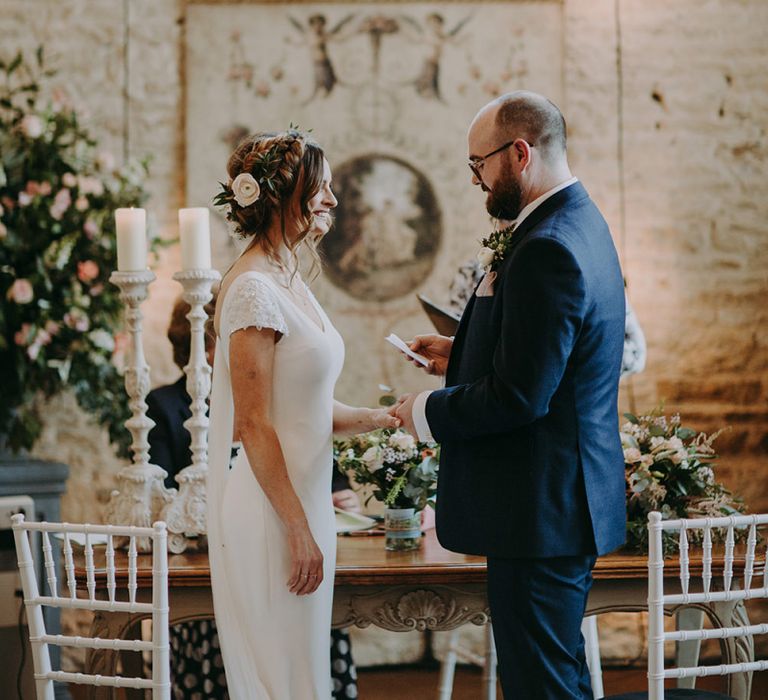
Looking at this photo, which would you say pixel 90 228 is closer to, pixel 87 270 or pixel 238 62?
pixel 87 270

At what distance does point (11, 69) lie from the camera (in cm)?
435

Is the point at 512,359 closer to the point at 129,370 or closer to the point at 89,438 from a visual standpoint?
the point at 129,370

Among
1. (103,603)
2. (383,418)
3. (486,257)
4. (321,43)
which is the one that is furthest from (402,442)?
(321,43)

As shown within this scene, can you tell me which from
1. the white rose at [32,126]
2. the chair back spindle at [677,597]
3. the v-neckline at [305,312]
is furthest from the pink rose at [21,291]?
the chair back spindle at [677,597]

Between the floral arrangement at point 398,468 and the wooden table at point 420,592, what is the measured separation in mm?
191

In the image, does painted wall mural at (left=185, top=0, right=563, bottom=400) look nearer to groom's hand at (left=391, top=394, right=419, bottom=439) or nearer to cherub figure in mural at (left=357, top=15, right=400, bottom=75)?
cherub figure in mural at (left=357, top=15, right=400, bottom=75)

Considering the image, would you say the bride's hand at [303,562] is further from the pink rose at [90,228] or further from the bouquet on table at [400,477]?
the pink rose at [90,228]

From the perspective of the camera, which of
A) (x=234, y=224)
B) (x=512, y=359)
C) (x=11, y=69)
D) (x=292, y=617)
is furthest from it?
(x=11, y=69)

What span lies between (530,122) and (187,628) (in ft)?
6.36

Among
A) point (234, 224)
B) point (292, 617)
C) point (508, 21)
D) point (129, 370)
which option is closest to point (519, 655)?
point (292, 617)

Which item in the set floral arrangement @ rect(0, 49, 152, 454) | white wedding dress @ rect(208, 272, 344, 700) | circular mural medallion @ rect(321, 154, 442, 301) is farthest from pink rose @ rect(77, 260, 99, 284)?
white wedding dress @ rect(208, 272, 344, 700)

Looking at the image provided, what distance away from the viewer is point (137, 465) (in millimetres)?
2938

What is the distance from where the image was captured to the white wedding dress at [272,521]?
2340 millimetres

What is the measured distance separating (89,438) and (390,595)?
8.34ft
